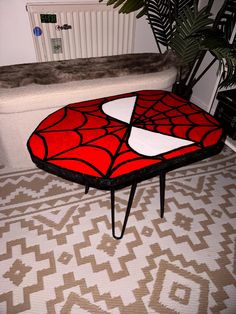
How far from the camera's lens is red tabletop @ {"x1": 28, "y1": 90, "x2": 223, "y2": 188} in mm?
1103

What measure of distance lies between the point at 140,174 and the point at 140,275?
0.70m

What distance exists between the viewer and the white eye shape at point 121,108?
4.83ft

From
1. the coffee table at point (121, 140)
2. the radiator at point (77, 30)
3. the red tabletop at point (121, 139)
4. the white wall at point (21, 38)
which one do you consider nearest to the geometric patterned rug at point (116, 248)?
the coffee table at point (121, 140)

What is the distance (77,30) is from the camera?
249cm

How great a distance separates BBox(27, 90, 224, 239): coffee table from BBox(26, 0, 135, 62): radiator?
130cm

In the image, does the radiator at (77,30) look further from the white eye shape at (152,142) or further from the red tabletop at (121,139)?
the white eye shape at (152,142)

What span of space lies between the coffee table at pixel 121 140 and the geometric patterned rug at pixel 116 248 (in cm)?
21

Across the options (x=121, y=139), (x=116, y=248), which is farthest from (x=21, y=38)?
(x=116, y=248)

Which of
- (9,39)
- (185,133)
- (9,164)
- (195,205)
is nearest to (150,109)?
(185,133)

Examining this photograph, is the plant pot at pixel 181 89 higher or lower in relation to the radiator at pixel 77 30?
lower

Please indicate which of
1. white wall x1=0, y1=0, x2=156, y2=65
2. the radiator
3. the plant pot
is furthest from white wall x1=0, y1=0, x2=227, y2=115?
the plant pot

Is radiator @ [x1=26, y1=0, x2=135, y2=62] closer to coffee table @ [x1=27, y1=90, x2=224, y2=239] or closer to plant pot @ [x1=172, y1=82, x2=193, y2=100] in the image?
plant pot @ [x1=172, y1=82, x2=193, y2=100]

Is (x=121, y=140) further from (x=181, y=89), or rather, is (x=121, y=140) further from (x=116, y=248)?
(x=181, y=89)

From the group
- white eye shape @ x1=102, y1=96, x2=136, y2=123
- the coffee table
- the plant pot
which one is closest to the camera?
the coffee table
